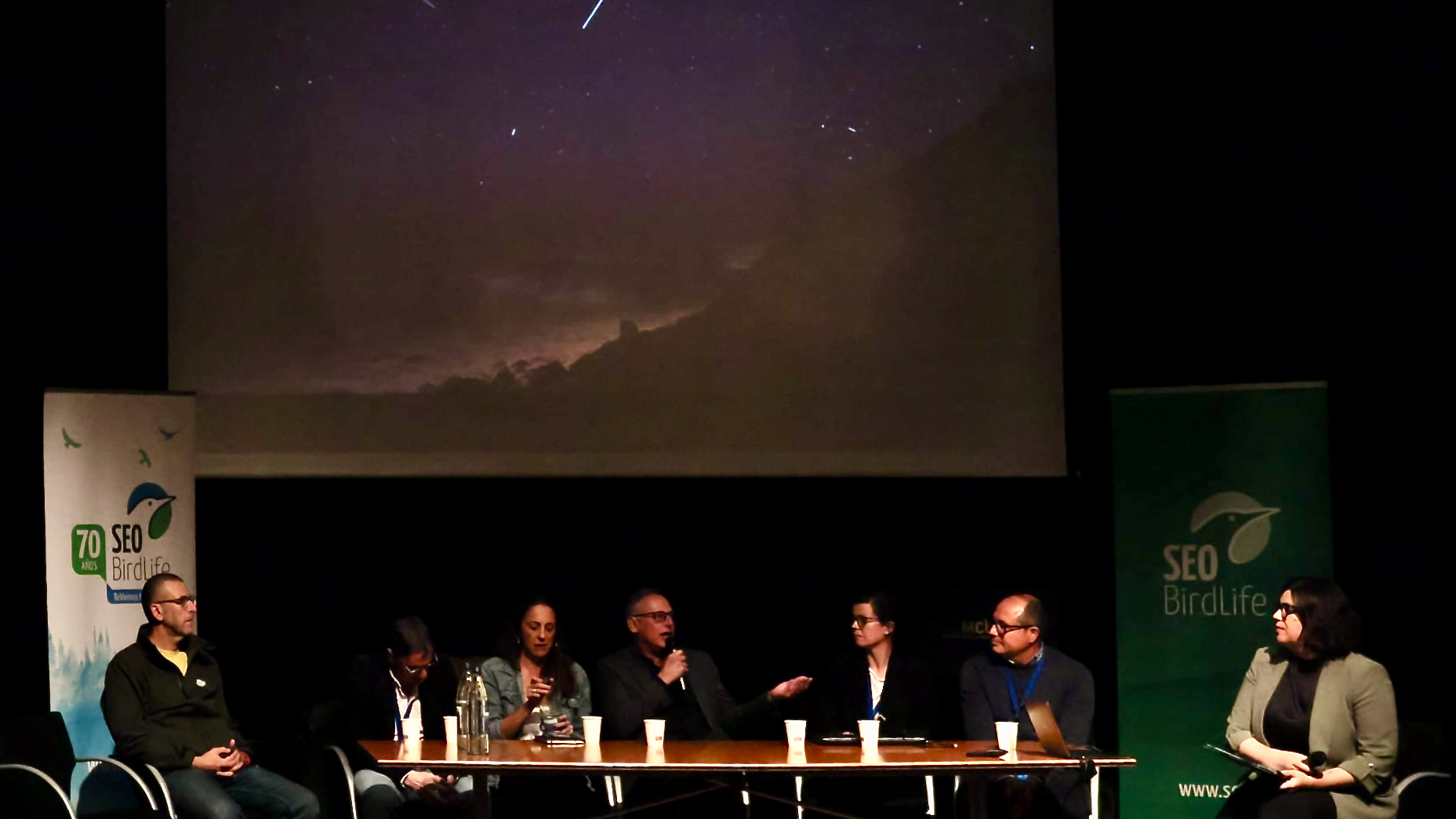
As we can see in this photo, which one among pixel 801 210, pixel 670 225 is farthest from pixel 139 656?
pixel 801 210

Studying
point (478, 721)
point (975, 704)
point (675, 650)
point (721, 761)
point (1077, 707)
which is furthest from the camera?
point (675, 650)

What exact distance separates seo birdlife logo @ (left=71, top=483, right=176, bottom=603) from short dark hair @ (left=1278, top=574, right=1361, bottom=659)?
13.2 ft

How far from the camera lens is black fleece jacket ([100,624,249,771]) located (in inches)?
215

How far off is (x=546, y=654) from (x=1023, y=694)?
1.68 meters

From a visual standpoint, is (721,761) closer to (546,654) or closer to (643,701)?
(643,701)

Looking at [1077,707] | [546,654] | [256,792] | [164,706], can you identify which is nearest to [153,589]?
[164,706]

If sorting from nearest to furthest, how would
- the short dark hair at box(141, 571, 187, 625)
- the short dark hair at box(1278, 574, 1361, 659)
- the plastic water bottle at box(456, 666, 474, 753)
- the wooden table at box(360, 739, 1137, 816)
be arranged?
the wooden table at box(360, 739, 1137, 816), the plastic water bottle at box(456, 666, 474, 753), the short dark hair at box(1278, 574, 1361, 659), the short dark hair at box(141, 571, 187, 625)

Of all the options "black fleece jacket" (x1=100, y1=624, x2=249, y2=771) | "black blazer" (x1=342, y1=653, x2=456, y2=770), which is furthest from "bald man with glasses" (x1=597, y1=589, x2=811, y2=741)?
"black fleece jacket" (x1=100, y1=624, x2=249, y2=771)

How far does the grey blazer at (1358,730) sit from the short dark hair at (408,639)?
8.66ft

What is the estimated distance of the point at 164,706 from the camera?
5598 millimetres

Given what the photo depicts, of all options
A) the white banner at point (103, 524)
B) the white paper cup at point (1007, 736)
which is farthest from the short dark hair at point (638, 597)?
the white banner at point (103, 524)

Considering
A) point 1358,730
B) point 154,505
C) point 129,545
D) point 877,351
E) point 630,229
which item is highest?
point 630,229

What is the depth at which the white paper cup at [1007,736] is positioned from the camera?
4.80 metres

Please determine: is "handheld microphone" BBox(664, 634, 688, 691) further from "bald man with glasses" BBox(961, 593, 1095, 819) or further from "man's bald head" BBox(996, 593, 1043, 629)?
"man's bald head" BBox(996, 593, 1043, 629)
